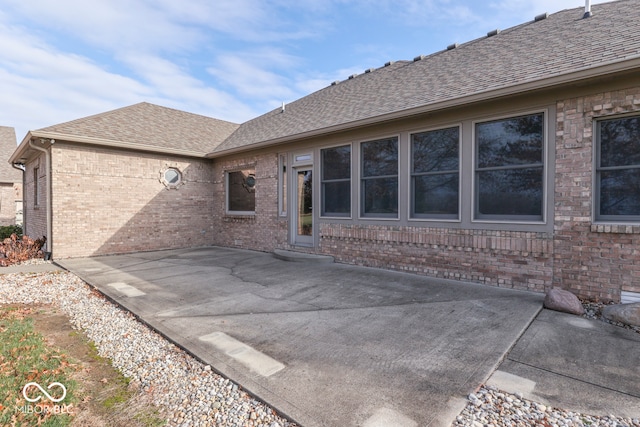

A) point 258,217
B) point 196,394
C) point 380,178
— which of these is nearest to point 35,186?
point 258,217

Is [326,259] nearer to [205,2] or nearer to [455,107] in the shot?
[455,107]

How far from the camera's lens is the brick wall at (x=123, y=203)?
27.4 feet

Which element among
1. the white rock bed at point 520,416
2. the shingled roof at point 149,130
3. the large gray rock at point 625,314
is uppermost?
the shingled roof at point 149,130

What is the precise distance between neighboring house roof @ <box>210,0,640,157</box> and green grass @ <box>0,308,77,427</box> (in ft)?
19.5

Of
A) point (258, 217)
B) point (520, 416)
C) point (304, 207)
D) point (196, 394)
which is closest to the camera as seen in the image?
point (520, 416)

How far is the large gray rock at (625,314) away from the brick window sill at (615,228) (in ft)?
3.22

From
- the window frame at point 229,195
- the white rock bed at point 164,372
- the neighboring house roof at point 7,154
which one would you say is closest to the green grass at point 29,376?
the white rock bed at point 164,372

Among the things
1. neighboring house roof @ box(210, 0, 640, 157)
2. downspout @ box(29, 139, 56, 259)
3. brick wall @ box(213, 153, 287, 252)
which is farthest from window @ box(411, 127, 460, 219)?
downspout @ box(29, 139, 56, 259)

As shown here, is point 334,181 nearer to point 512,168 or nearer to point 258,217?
point 258,217

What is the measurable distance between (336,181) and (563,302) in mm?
4893

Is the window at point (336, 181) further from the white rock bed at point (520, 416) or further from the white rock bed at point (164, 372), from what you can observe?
the white rock bed at point (520, 416)

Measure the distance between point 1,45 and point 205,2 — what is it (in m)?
5.57

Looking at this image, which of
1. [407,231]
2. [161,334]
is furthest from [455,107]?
[161,334]

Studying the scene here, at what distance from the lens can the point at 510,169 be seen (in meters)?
5.15
